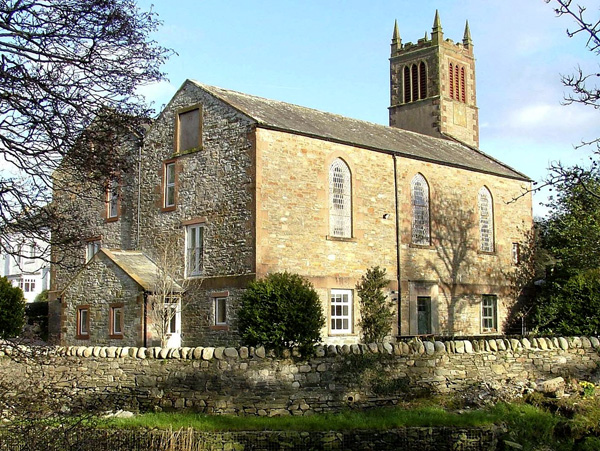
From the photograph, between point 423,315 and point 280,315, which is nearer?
point 280,315

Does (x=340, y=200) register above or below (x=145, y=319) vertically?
above

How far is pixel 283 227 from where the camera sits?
24.3 m

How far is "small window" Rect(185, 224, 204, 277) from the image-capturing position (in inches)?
1022

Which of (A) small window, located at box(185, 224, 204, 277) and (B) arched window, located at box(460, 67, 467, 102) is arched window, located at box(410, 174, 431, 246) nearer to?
(A) small window, located at box(185, 224, 204, 277)

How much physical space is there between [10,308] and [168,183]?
8724 mm

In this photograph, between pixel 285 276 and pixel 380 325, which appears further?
pixel 380 325

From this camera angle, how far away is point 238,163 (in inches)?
973

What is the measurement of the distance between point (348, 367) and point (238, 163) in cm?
907

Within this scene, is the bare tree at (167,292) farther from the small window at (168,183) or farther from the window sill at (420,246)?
the window sill at (420,246)

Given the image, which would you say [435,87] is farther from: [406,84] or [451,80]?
[406,84]

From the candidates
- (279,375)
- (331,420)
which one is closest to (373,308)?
(279,375)

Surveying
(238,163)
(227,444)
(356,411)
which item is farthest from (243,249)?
(227,444)

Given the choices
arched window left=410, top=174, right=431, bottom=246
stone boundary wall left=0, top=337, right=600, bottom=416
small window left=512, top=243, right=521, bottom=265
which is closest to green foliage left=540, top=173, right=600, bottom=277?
small window left=512, top=243, right=521, bottom=265

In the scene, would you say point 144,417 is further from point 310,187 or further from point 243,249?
point 310,187
